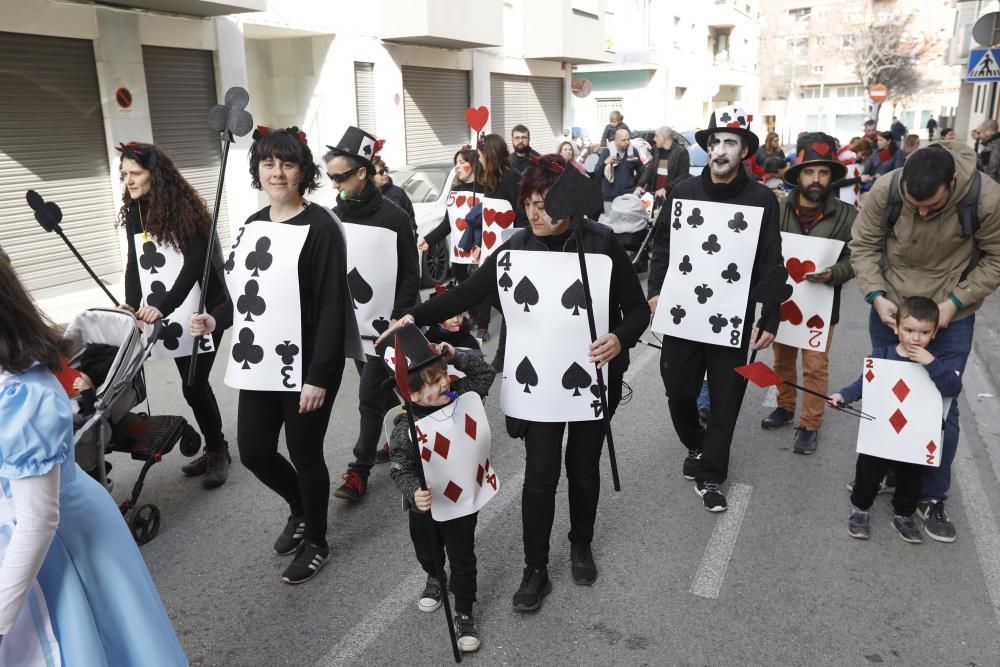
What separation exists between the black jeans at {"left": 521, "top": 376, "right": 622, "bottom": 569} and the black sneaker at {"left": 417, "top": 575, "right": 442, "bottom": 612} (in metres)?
0.41

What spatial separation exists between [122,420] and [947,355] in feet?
13.8

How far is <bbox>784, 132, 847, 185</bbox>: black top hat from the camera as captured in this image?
4961 millimetres

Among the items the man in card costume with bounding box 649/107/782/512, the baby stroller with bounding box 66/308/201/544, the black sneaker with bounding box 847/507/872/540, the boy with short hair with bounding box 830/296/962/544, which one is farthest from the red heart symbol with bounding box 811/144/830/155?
the baby stroller with bounding box 66/308/201/544

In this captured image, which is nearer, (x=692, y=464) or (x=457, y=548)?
(x=457, y=548)

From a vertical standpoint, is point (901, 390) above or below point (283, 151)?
below

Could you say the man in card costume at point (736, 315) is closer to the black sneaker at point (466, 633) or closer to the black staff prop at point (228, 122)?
the black sneaker at point (466, 633)

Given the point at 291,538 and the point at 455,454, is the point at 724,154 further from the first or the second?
the point at 291,538

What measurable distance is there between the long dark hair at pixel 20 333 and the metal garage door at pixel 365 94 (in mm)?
15337

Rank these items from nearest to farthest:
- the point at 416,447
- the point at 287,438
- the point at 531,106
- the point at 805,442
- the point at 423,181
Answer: the point at 416,447, the point at 287,438, the point at 805,442, the point at 423,181, the point at 531,106

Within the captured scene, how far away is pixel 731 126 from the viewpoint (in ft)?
14.2

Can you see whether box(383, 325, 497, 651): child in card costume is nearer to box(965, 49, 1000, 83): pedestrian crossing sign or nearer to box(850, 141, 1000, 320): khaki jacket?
box(850, 141, 1000, 320): khaki jacket

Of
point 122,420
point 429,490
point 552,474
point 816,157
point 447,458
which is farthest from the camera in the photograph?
point 816,157

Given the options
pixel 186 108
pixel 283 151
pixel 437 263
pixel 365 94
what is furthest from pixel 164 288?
pixel 365 94

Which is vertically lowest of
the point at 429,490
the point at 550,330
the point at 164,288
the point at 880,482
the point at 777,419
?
the point at 777,419
